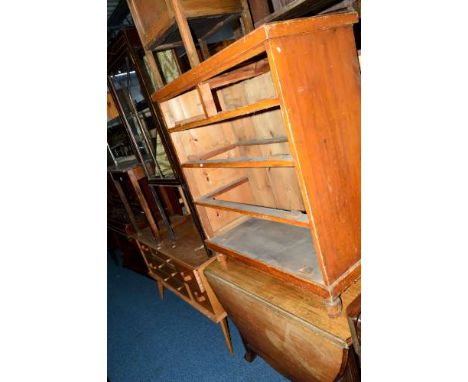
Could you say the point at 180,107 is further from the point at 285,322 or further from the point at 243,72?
the point at 285,322

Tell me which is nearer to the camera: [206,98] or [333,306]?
[333,306]

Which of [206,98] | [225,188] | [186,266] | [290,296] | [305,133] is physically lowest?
[186,266]

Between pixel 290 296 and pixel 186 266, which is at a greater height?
pixel 290 296

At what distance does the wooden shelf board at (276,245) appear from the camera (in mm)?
1475

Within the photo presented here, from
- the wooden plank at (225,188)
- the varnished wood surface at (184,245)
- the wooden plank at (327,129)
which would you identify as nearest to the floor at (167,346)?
the varnished wood surface at (184,245)

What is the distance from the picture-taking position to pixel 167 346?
3.30 m

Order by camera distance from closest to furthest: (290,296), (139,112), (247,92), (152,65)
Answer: (290,296), (152,65), (247,92), (139,112)

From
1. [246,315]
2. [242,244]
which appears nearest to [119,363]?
[246,315]

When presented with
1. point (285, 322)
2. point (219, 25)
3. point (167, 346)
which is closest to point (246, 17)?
point (219, 25)

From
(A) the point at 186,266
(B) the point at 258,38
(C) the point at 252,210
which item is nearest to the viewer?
(B) the point at 258,38

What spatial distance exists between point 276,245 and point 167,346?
241 cm

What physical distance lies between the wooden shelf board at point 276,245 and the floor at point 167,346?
1457 mm
